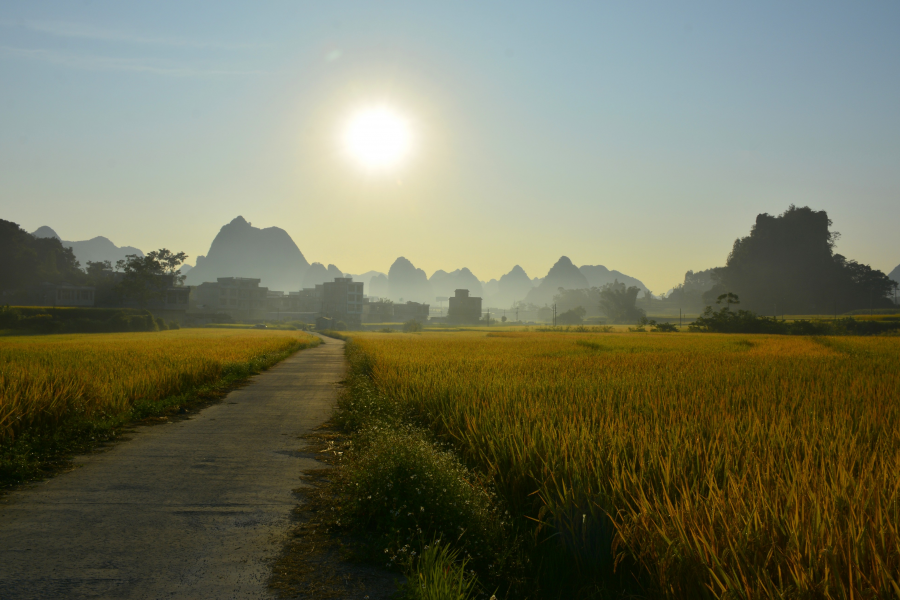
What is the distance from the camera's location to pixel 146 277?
78062mm

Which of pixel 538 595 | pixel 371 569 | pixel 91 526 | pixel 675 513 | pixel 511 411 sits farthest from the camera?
pixel 511 411

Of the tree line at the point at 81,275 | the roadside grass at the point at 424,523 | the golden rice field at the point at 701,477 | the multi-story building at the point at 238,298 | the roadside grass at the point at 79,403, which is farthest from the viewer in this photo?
the multi-story building at the point at 238,298

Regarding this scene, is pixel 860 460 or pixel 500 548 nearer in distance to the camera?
pixel 500 548

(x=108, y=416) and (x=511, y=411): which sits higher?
(x=511, y=411)

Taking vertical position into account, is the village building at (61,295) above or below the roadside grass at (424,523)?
above

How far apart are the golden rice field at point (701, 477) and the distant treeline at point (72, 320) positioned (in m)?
51.6

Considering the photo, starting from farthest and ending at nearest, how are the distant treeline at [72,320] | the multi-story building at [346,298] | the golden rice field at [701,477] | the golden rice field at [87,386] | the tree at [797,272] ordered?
the multi-story building at [346,298]
the tree at [797,272]
the distant treeline at [72,320]
the golden rice field at [87,386]
the golden rice field at [701,477]

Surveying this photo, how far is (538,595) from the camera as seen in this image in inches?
126

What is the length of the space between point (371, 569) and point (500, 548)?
0.91m

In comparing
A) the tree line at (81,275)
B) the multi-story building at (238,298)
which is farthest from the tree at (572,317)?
the tree line at (81,275)

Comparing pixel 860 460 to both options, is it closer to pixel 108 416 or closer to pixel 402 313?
pixel 108 416

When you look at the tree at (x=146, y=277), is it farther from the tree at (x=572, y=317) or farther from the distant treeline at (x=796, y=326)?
the tree at (x=572, y=317)

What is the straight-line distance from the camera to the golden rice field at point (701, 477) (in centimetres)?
254

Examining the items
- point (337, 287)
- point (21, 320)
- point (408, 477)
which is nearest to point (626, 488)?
point (408, 477)
